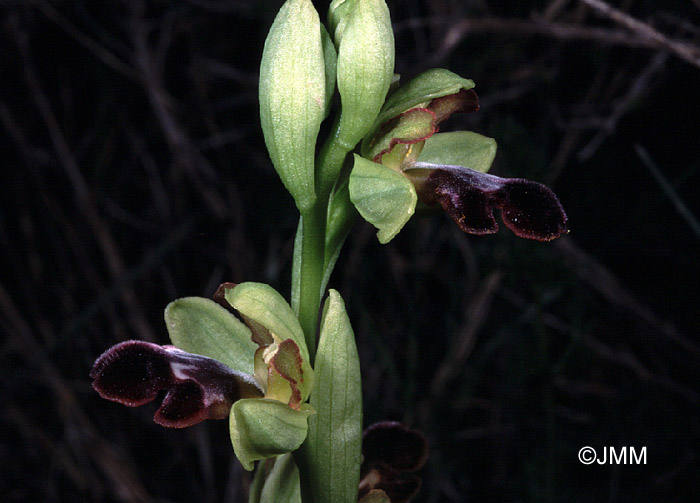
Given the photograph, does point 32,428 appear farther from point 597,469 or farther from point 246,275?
point 597,469

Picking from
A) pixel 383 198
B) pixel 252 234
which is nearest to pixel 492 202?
pixel 383 198

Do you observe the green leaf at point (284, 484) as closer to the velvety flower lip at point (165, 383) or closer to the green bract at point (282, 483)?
the green bract at point (282, 483)

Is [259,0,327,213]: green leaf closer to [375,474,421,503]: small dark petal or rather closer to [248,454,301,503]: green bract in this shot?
[248,454,301,503]: green bract

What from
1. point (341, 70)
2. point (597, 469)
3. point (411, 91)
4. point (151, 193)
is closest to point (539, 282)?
point (597, 469)

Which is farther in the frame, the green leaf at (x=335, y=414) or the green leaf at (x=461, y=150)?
the green leaf at (x=461, y=150)

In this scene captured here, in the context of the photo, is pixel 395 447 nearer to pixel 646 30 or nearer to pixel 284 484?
pixel 284 484

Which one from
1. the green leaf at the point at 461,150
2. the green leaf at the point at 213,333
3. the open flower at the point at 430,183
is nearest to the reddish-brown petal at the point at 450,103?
the open flower at the point at 430,183
